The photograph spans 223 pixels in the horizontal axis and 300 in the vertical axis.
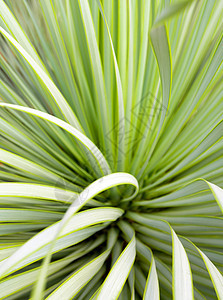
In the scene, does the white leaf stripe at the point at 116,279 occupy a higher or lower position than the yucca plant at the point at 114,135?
lower

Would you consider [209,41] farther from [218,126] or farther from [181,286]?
[181,286]

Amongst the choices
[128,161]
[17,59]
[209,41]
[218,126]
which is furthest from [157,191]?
[17,59]

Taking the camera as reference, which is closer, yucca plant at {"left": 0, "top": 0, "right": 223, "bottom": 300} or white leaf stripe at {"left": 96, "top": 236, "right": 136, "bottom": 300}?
white leaf stripe at {"left": 96, "top": 236, "right": 136, "bottom": 300}

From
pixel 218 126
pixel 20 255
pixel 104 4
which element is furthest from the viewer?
pixel 104 4

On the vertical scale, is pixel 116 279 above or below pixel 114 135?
below

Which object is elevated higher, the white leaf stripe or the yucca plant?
the yucca plant

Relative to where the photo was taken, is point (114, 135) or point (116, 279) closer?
Answer: point (116, 279)

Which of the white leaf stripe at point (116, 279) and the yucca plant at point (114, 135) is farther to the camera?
the yucca plant at point (114, 135)

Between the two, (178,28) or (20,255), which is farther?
(178,28)
